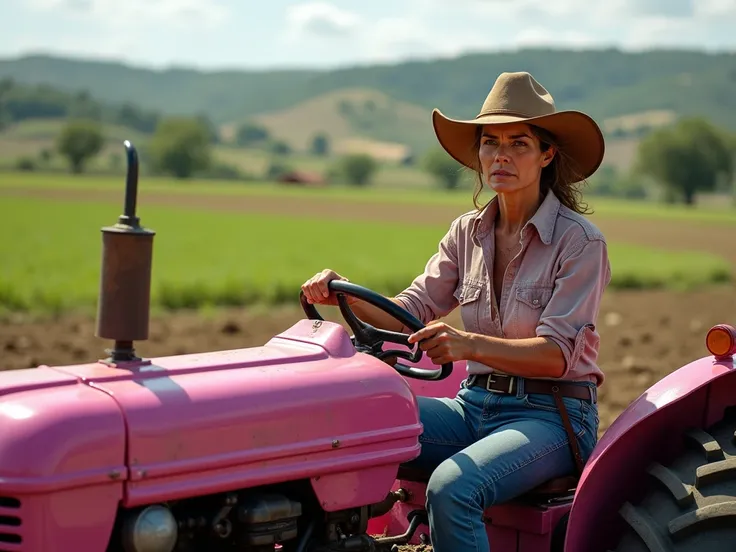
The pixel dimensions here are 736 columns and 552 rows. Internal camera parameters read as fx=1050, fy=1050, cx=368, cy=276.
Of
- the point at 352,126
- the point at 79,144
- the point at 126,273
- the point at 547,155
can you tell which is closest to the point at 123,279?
the point at 126,273

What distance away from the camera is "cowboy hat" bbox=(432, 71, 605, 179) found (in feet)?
11.2

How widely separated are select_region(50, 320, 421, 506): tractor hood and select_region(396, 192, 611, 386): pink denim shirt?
0.57m

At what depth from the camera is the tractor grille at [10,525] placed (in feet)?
7.59

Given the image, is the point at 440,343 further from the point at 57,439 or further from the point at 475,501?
the point at 57,439

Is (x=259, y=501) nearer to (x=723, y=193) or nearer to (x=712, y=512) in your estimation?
(x=712, y=512)

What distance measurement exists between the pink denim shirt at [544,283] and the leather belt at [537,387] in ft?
0.12

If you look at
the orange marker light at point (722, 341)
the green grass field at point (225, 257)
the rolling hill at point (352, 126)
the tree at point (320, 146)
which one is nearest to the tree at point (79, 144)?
the green grass field at point (225, 257)

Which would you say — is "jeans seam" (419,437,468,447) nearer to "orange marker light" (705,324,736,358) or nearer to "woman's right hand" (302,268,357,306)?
"woman's right hand" (302,268,357,306)

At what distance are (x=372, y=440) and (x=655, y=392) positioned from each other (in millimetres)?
961

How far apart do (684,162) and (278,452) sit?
8911 cm

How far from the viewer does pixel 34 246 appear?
24.0m

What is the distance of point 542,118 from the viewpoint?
3398mm

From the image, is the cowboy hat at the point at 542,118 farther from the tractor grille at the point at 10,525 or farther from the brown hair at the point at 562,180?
the tractor grille at the point at 10,525

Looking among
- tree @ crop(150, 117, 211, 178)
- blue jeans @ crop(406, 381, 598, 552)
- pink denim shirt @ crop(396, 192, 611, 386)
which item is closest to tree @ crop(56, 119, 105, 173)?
Result: tree @ crop(150, 117, 211, 178)
